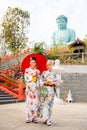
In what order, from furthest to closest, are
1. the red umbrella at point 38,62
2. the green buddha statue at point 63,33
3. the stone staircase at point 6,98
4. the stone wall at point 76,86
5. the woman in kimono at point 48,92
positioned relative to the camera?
1. the green buddha statue at point 63,33
2. the stone wall at point 76,86
3. the stone staircase at point 6,98
4. the red umbrella at point 38,62
5. the woman in kimono at point 48,92

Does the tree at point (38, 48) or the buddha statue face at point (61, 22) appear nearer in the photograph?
the tree at point (38, 48)

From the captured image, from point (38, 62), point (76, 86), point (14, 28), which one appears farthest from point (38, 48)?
point (38, 62)

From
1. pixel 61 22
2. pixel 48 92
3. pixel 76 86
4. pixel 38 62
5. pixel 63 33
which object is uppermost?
pixel 61 22

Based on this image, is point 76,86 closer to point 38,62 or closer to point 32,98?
point 38,62

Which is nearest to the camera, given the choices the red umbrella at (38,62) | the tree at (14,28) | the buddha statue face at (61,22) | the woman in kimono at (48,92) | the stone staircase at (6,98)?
the woman in kimono at (48,92)

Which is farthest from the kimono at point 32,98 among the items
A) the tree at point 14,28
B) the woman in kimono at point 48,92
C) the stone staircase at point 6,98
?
the tree at point 14,28

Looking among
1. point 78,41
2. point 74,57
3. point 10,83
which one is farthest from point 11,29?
point 10,83

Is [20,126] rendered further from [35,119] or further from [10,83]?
[10,83]

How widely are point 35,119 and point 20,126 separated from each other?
0.51 m

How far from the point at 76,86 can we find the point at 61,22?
25.0 m

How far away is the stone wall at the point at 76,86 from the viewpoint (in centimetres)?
1479

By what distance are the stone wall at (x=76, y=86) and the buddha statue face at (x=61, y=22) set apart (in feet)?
79.8

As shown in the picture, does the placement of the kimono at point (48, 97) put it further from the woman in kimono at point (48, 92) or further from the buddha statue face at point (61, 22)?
the buddha statue face at point (61, 22)

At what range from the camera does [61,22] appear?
39375 millimetres
